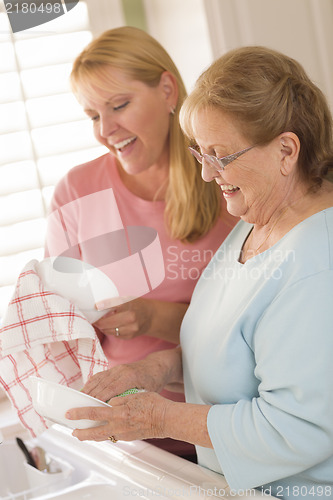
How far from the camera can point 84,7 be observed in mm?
2004

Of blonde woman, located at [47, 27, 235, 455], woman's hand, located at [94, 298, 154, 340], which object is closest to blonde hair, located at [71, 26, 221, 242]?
blonde woman, located at [47, 27, 235, 455]

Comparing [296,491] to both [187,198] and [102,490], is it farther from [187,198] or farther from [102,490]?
[187,198]

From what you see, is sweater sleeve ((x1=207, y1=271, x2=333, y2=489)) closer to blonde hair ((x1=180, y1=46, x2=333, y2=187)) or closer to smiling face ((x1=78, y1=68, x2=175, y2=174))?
blonde hair ((x1=180, y1=46, x2=333, y2=187))

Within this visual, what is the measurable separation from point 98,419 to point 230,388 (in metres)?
0.23

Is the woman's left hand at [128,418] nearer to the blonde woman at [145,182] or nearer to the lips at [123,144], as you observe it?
the blonde woman at [145,182]

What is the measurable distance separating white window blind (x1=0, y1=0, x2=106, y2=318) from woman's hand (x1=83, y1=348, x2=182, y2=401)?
88cm

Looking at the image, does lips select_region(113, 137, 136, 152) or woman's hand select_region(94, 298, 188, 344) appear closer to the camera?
woman's hand select_region(94, 298, 188, 344)

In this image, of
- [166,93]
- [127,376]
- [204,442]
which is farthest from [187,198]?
[204,442]

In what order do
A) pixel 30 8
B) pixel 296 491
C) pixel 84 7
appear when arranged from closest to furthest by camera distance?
pixel 296 491 < pixel 30 8 < pixel 84 7

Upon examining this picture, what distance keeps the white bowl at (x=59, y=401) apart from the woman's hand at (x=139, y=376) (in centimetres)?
9

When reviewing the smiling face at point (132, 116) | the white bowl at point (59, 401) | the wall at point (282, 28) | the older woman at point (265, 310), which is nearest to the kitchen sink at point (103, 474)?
the older woman at point (265, 310)

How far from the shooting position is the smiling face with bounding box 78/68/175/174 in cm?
145

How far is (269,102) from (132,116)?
52 centimetres

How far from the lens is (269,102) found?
1.01 m
